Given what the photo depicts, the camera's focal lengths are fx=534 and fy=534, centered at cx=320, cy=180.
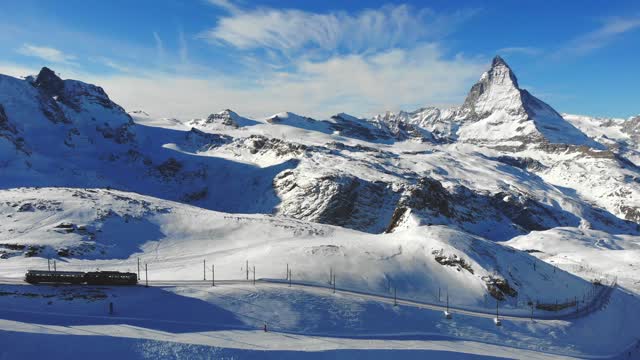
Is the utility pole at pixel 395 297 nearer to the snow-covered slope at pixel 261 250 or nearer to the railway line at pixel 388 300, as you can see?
the railway line at pixel 388 300

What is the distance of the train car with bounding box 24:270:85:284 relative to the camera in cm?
6228

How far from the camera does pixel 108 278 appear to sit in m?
64.4

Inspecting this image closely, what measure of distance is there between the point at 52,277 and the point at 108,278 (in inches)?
243

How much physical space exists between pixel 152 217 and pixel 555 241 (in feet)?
432

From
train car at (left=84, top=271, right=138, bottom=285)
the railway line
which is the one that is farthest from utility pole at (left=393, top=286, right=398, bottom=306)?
train car at (left=84, top=271, right=138, bottom=285)

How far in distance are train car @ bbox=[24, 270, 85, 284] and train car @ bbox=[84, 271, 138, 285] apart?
93 cm

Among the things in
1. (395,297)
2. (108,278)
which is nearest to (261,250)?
(395,297)

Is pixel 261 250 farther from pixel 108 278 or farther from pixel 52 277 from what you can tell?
pixel 52 277

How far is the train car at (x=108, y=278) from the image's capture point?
6390 centimetres

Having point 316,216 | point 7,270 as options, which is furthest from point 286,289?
point 316,216

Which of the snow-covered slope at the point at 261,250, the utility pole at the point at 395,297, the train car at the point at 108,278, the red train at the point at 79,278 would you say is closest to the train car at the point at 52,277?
the red train at the point at 79,278

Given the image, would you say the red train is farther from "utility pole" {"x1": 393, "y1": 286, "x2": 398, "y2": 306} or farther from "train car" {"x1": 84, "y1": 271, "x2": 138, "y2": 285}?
"utility pole" {"x1": 393, "y1": 286, "x2": 398, "y2": 306}

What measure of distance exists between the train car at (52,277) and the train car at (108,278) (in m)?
0.93

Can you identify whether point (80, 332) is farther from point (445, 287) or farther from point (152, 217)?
point (152, 217)
